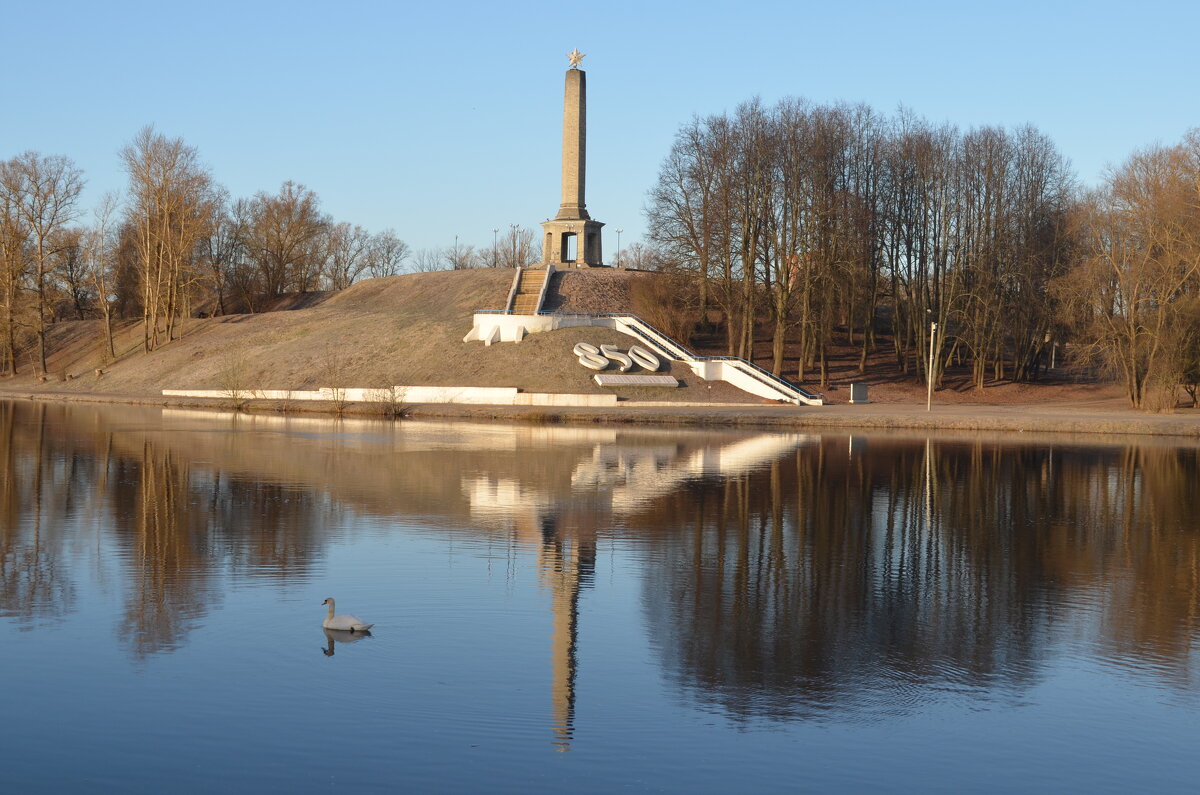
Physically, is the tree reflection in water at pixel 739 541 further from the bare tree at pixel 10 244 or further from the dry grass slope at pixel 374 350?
the bare tree at pixel 10 244

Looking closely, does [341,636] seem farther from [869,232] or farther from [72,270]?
[72,270]

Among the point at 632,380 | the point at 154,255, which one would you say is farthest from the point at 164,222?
the point at 632,380

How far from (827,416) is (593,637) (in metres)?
35.3

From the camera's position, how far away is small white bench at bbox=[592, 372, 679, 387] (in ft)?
184

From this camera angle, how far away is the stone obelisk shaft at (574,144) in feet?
228

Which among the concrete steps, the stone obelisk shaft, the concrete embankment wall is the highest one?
the stone obelisk shaft

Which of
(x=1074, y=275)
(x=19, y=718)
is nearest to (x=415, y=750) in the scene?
(x=19, y=718)

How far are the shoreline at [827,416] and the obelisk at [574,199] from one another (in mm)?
22561

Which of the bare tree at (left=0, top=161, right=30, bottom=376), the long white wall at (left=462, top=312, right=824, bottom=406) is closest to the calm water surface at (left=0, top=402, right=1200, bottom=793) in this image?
the long white wall at (left=462, top=312, right=824, bottom=406)

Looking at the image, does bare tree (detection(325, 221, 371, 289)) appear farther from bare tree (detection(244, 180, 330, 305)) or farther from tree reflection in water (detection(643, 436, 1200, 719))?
tree reflection in water (detection(643, 436, 1200, 719))

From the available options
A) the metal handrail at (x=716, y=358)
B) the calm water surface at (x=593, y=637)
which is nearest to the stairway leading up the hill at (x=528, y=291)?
the metal handrail at (x=716, y=358)

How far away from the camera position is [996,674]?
11.1m

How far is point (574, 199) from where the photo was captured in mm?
72312

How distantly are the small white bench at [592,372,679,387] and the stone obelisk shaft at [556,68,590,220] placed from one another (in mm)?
18554
